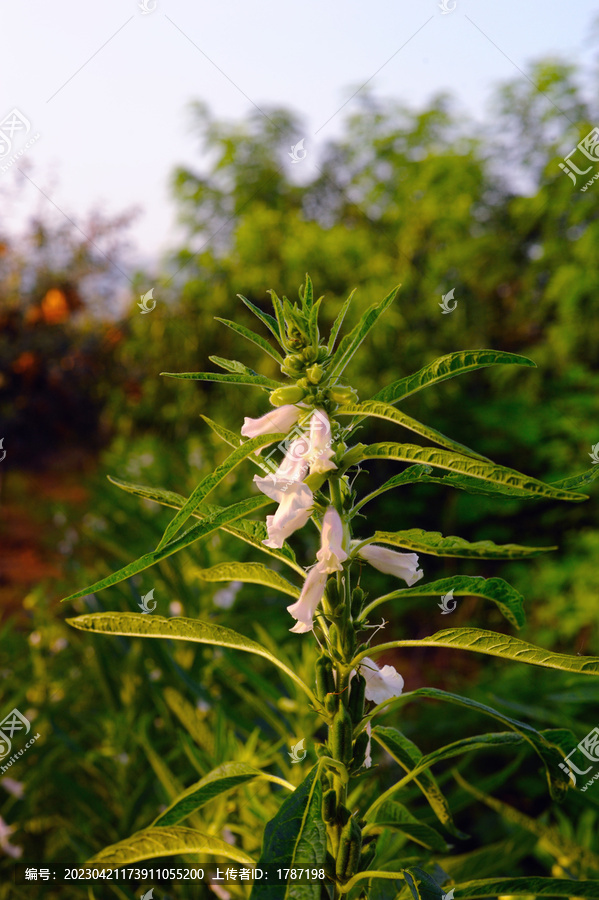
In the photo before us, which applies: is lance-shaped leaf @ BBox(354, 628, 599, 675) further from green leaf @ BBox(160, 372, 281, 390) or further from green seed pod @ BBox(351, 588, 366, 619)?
green leaf @ BBox(160, 372, 281, 390)

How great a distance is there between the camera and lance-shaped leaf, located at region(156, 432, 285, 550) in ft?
1.38

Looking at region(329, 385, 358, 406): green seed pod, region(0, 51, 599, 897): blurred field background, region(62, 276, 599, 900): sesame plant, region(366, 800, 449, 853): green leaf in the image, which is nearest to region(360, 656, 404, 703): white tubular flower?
region(62, 276, 599, 900): sesame plant

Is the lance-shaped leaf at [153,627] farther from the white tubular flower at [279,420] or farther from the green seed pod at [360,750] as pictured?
the white tubular flower at [279,420]

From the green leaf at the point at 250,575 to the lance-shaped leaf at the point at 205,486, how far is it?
163mm

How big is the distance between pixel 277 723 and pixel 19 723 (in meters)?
0.53

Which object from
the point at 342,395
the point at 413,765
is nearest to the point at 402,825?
the point at 413,765

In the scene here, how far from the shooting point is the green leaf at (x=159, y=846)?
533mm

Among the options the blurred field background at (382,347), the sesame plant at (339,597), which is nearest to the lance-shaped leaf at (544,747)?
the sesame plant at (339,597)

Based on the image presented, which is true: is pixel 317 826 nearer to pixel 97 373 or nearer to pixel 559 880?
pixel 559 880

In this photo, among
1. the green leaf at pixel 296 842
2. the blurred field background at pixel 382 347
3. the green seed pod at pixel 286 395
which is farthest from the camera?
the blurred field background at pixel 382 347

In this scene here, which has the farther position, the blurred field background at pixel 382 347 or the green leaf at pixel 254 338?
the blurred field background at pixel 382 347

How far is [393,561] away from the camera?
537mm

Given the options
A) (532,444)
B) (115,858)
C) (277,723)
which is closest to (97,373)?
(532,444)

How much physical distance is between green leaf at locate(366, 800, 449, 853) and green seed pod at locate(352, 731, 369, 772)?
6 centimetres
